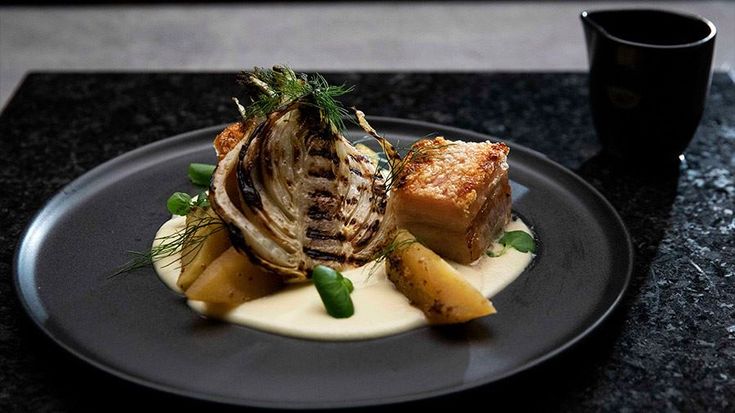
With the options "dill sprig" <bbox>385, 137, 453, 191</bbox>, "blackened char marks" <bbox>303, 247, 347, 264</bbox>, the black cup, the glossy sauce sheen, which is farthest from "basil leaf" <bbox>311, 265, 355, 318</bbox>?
the black cup

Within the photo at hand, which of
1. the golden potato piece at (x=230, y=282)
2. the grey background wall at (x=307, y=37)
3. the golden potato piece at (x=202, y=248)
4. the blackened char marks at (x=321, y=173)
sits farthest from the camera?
the grey background wall at (x=307, y=37)

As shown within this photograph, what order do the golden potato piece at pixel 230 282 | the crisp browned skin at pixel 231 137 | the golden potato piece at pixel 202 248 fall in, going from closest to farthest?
the golden potato piece at pixel 230 282
the golden potato piece at pixel 202 248
the crisp browned skin at pixel 231 137

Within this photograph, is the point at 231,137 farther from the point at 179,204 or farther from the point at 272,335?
the point at 272,335

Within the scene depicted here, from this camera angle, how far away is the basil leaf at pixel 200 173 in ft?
9.10

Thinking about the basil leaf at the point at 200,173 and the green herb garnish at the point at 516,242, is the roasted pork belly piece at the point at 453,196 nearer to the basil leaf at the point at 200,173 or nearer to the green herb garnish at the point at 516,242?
the green herb garnish at the point at 516,242

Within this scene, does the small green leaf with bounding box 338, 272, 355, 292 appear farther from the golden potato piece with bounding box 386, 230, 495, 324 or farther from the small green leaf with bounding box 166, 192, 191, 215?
the small green leaf with bounding box 166, 192, 191, 215

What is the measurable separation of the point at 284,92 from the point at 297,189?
0.27 meters

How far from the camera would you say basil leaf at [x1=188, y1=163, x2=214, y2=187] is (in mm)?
2773

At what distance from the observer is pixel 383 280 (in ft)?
7.47

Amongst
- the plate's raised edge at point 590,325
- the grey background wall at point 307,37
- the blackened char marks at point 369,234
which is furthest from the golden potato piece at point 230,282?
the grey background wall at point 307,37

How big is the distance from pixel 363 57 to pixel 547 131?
286 centimetres

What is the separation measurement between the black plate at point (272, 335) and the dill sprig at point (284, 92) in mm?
445

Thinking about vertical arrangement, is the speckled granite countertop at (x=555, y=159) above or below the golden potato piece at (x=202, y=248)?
below

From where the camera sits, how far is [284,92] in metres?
2.45
